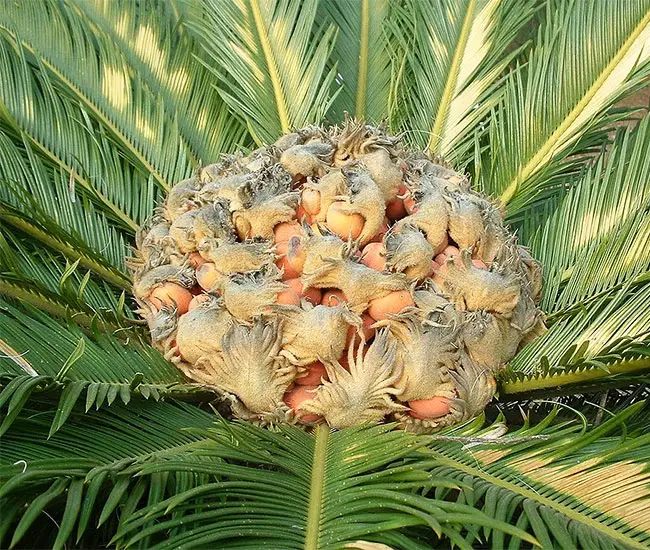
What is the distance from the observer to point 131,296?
2.04 metres

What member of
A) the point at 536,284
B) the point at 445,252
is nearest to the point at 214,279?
the point at 445,252

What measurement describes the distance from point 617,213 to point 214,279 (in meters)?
1.01

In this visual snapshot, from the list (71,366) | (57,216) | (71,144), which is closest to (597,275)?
Result: (71,366)

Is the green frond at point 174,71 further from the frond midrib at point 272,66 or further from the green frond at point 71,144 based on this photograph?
the green frond at point 71,144

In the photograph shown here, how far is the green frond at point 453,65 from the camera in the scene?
2.39 meters

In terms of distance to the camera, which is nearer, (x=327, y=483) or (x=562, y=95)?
(x=327, y=483)

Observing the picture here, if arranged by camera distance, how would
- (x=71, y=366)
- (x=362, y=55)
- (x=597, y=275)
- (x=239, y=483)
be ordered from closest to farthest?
(x=239, y=483)
(x=71, y=366)
(x=597, y=275)
(x=362, y=55)

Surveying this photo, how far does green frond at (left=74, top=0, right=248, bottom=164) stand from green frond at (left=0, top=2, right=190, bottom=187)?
77 mm

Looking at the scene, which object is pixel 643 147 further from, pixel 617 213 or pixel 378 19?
pixel 378 19

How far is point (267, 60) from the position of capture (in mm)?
2453

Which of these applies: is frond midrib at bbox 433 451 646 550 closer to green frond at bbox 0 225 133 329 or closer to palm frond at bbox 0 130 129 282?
green frond at bbox 0 225 133 329

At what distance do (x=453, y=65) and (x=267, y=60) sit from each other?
22.2 inches

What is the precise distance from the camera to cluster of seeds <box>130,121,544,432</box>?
152 centimetres

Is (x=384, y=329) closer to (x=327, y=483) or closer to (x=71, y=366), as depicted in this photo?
(x=327, y=483)
